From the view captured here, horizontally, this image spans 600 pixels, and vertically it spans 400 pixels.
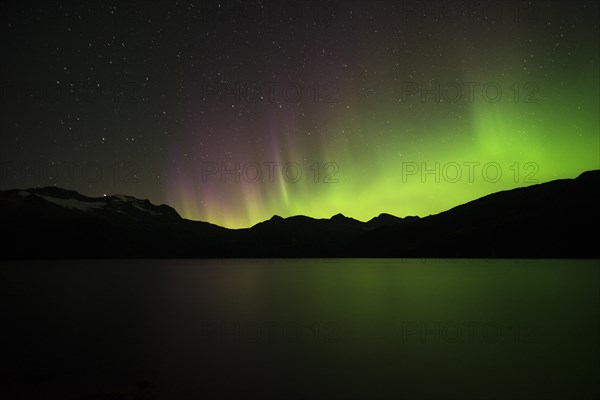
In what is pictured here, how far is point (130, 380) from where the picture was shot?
1533 centimetres

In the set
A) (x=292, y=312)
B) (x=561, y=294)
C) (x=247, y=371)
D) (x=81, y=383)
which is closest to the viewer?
(x=81, y=383)

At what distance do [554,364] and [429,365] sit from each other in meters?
5.34

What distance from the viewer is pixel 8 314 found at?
33188 millimetres

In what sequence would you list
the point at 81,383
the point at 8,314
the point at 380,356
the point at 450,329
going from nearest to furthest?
the point at 81,383 → the point at 380,356 → the point at 450,329 → the point at 8,314

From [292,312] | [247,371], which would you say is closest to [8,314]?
[292,312]

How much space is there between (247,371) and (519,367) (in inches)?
454

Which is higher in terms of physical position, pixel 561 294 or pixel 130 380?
pixel 561 294

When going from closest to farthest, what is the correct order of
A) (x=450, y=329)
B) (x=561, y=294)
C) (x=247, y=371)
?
(x=247, y=371) < (x=450, y=329) < (x=561, y=294)

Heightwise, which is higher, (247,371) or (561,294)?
(561,294)

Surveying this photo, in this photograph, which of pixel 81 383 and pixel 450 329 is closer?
pixel 81 383

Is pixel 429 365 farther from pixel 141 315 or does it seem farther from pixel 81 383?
pixel 141 315

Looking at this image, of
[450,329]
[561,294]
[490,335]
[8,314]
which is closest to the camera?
[490,335]

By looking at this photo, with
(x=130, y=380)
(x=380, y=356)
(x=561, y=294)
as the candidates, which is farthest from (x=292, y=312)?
(x=561, y=294)

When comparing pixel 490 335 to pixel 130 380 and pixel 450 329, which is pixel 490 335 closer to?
pixel 450 329
